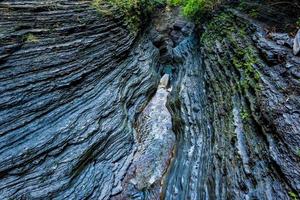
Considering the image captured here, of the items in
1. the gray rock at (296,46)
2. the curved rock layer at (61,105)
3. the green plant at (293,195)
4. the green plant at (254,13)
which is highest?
the gray rock at (296,46)

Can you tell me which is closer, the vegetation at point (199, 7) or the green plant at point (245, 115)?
the green plant at point (245, 115)

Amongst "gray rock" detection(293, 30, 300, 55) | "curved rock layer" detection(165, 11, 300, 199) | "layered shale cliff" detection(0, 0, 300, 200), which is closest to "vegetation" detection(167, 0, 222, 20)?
"layered shale cliff" detection(0, 0, 300, 200)

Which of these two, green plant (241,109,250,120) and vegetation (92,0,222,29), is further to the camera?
vegetation (92,0,222,29)

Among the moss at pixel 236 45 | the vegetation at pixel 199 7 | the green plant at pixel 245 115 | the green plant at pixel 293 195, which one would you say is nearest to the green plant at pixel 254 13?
the moss at pixel 236 45

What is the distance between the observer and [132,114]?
311 inches

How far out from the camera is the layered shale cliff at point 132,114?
401cm

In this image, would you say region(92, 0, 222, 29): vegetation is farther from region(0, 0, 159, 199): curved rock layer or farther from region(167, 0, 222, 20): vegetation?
region(0, 0, 159, 199): curved rock layer

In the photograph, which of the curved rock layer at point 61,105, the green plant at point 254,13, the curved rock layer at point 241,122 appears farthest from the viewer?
the green plant at point 254,13

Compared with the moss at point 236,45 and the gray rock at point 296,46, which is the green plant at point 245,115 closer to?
the moss at point 236,45

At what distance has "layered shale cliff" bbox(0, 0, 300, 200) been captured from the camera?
4.01m

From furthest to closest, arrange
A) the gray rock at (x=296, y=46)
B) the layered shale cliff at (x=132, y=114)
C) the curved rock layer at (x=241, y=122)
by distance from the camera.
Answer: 1. the gray rock at (x=296, y=46)
2. the layered shale cliff at (x=132, y=114)
3. the curved rock layer at (x=241, y=122)

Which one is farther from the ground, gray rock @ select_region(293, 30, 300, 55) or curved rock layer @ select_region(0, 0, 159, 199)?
gray rock @ select_region(293, 30, 300, 55)

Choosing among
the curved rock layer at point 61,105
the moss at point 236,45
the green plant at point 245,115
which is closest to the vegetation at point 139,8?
the curved rock layer at point 61,105

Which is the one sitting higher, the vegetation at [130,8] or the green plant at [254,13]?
the green plant at [254,13]
